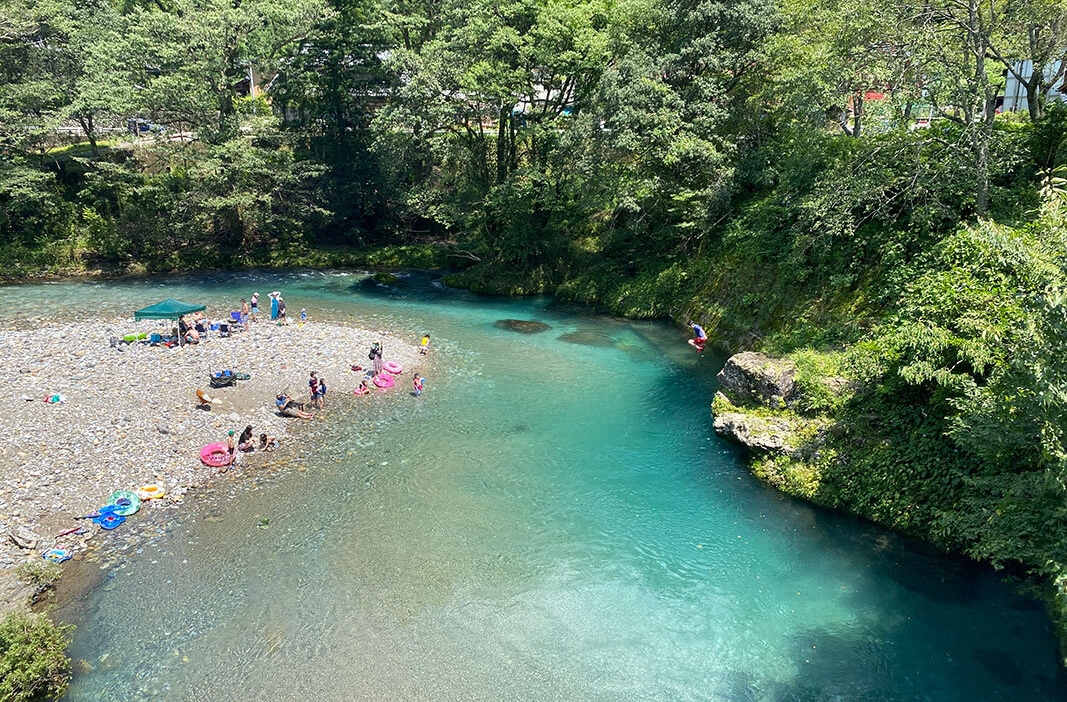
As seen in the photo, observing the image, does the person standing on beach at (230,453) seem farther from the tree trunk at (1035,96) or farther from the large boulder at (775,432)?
the tree trunk at (1035,96)

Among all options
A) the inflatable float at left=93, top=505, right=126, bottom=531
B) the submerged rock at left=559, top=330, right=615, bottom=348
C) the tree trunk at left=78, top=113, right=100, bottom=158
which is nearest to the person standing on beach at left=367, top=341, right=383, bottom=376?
the submerged rock at left=559, top=330, right=615, bottom=348

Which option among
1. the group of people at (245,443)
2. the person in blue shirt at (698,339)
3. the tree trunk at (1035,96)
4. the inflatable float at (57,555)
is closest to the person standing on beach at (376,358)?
the group of people at (245,443)

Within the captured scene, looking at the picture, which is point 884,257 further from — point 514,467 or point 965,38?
point 514,467

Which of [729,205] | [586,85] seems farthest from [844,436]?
[586,85]

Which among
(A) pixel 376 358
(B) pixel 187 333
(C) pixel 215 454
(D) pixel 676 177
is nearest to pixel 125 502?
(C) pixel 215 454

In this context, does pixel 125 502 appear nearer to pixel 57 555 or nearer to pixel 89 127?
pixel 57 555

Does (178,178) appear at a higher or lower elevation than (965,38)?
lower
